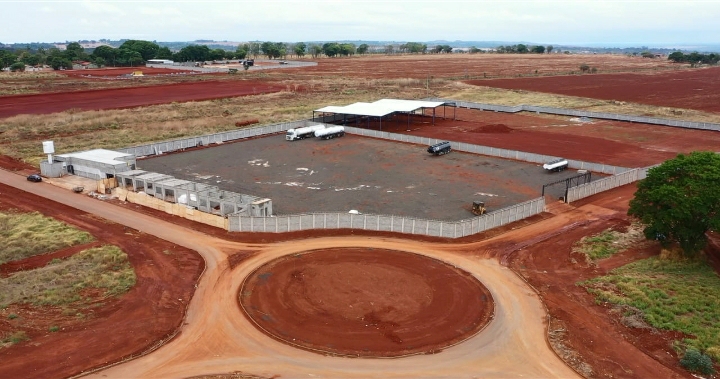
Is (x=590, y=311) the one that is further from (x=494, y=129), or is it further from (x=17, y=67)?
(x=17, y=67)

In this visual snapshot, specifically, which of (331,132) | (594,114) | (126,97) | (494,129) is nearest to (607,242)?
(331,132)

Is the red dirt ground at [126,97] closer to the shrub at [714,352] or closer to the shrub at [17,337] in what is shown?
the shrub at [17,337]

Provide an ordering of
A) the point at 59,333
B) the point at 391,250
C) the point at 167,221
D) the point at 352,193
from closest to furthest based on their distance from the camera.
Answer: the point at 59,333, the point at 391,250, the point at 167,221, the point at 352,193

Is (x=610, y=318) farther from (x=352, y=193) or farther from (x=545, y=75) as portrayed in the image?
(x=545, y=75)

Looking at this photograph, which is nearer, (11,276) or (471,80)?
(11,276)

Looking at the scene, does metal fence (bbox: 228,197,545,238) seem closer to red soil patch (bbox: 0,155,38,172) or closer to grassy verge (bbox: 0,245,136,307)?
grassy verge (bbox: 0,245,136,307)

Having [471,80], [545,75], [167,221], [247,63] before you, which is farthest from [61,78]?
[545,75]
